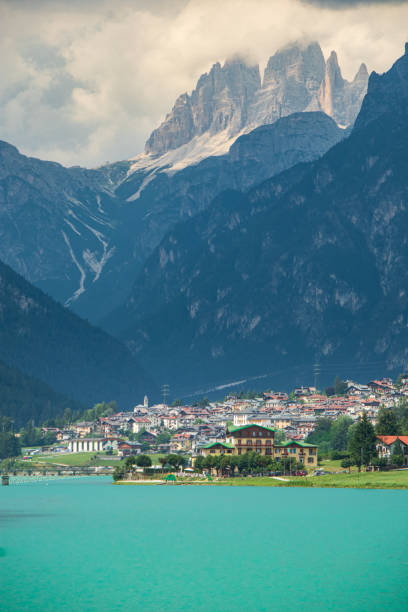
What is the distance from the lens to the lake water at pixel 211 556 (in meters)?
101

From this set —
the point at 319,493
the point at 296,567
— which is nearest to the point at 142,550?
the point at 296,567

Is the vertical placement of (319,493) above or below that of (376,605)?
above

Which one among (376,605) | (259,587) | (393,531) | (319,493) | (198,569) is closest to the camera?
(376,605)

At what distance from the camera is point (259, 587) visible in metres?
A: 106

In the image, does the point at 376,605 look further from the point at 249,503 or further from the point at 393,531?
the point at 249,503

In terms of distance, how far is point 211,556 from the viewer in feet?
409

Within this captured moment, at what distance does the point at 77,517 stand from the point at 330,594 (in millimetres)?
71125

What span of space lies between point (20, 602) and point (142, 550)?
30501 mm

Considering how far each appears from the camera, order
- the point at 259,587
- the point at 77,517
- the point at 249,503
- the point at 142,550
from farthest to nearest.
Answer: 1. the point at 249,503
2. the point at 77,517
3. the point at 142,550
4. the point at 259,587

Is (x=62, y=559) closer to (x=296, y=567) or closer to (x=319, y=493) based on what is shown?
(x=296, y=567)

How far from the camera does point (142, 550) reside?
426 ft

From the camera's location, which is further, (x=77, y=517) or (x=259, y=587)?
(x=77, y=517)

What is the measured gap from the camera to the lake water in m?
101

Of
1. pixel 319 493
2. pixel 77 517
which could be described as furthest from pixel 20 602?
pixel 319 493
